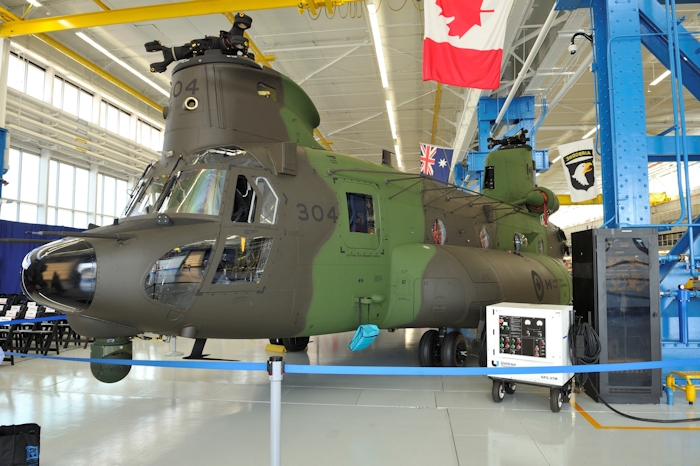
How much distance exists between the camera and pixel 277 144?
639 cm

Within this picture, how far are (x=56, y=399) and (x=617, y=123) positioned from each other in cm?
812

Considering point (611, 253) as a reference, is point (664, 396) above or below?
below

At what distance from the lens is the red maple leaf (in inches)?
275

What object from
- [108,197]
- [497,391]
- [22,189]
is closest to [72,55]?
[22,189]

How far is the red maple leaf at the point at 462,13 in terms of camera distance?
7.00 m

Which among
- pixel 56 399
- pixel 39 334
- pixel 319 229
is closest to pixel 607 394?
pixel 319 229

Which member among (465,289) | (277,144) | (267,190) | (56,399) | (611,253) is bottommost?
(56,399)

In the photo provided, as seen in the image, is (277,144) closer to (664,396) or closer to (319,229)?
(319,229)

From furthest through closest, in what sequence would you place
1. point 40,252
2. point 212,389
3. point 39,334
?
1. point 39,334
2. point 212,389
3. point 40,252

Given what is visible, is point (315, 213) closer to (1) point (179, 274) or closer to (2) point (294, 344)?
(1) point (179, 274)

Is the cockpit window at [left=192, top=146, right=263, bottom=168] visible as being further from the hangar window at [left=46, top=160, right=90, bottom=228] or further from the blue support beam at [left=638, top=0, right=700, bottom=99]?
the hangar window at [left=46, top=160, right=90, bottom=228]

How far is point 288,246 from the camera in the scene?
6.06 m

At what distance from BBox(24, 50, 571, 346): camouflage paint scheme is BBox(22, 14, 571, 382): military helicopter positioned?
2cm

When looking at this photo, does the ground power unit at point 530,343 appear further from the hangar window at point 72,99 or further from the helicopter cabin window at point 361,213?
the hangar window at point 72,99
